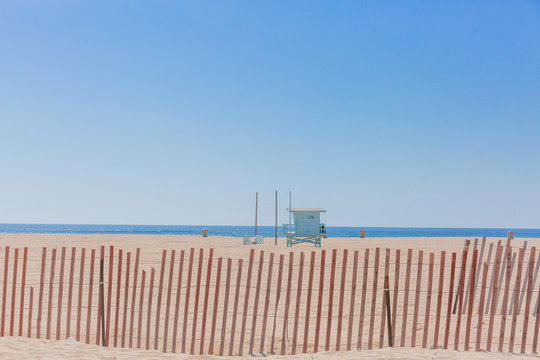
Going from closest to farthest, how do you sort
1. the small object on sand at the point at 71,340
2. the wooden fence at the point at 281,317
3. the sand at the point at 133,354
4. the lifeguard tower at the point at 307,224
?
1. the sand at the point at 133,354
2. the wooden fence at the point at 281,317
3. the small object on sand at the point at 71,340
4. the lifeguard tower at the point at 307,224

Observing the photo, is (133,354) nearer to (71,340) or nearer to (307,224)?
(71,340)

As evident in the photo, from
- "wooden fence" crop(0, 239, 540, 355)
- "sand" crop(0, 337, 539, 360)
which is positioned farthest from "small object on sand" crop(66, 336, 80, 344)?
"sand" crop(0, 337, 539, 360)

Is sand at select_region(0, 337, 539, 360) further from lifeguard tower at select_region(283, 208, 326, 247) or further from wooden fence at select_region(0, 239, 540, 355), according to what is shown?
lifeguard tower at select_region(283, 208, 326, 247)

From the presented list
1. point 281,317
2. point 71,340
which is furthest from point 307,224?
point 71,340

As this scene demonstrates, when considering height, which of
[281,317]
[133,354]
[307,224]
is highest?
[307,224]

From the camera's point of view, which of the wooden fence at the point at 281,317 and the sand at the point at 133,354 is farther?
the wooden fence at the point at 281,317

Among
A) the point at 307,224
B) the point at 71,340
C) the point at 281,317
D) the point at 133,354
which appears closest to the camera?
the point at 133,354

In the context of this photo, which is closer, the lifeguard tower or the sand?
the sand

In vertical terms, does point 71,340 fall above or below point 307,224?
below

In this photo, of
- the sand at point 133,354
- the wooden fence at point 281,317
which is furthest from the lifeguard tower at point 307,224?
the sand at point 133,354

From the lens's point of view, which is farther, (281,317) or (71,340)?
(281,317)

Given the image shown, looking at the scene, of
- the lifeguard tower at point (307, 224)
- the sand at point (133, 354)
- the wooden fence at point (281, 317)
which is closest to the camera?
the sand at point (133, 354)

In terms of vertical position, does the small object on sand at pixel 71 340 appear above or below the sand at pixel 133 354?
below

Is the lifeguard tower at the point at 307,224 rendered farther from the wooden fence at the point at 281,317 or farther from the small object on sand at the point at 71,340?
the small object on sand at the point at 71,340
